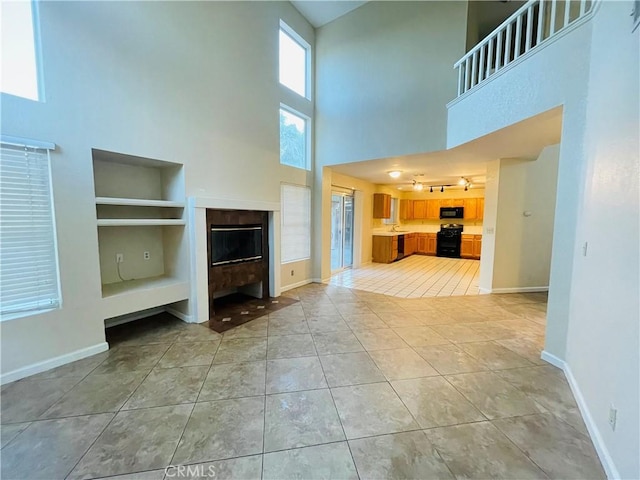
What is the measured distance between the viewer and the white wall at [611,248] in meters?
1.30

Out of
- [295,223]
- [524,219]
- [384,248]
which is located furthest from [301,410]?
[384,248]

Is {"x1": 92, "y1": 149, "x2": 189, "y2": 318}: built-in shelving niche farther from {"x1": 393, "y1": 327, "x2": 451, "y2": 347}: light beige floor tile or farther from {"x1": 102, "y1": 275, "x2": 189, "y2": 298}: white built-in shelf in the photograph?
{"x1": 393, "y1": 327, "x2": 451, "y2": 347}: light beige floor tile

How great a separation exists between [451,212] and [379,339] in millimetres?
7808

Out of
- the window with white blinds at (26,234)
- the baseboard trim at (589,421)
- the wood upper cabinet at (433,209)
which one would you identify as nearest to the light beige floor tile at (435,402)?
the baseboard trim at (589,421)

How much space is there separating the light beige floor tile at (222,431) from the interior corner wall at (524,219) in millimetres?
4791

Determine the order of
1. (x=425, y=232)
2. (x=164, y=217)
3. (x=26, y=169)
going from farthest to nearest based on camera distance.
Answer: (x=425, y=232), (x=164, y=217), (x=26, y=169)

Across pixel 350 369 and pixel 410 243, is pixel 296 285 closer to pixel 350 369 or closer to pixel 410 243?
pixel 350 369

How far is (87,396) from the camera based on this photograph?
197 centimetres

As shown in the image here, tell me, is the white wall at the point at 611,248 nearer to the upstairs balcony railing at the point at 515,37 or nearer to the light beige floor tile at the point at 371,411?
the upstairs balcony railing at the point at 515,37

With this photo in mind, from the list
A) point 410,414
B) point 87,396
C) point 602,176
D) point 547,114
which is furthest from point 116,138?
point 547,114

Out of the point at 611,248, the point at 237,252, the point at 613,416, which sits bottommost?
the point at 613,416

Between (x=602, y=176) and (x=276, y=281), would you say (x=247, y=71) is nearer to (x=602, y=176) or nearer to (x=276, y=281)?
(x=276, y=281)

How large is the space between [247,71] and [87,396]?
431cm

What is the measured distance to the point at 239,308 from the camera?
3951mm
